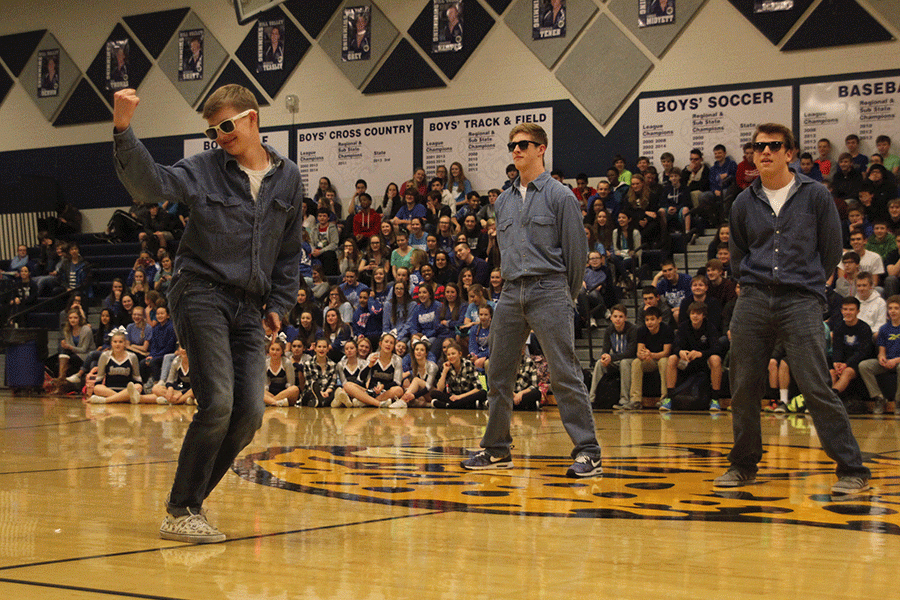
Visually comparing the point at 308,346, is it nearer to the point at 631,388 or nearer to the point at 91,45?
the point at 631,388

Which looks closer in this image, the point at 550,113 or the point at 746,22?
the point at 746,22

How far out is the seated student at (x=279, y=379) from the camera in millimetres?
12820

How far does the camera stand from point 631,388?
40.1ft

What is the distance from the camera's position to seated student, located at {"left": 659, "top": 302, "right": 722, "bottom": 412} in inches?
464

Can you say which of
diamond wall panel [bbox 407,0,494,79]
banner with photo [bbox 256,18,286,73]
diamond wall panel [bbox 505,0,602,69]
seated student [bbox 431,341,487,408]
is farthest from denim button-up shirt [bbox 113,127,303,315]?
banner with photo [bbox 256,18,286,73]

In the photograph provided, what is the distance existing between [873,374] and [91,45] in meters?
18.3

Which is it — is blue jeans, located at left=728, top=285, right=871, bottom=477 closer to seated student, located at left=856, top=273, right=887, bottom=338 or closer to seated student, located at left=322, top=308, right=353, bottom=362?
seated student, located at left=856, top=273, right=887, bottom=338

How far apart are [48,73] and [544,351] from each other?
20.7m

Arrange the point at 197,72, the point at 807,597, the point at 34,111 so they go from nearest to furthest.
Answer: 1. the point at 807,597
2. the point at 197,72
3. the point at 34,111

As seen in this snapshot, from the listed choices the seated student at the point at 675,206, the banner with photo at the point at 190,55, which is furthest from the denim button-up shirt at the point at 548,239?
the banner with photo at the point at 190,55

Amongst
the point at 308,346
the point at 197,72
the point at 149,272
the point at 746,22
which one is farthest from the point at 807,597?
the point at 197,72

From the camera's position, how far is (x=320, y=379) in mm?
13031

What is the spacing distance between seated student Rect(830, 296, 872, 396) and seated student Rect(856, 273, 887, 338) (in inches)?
11.9

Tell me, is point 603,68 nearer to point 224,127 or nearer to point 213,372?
point 224,127
